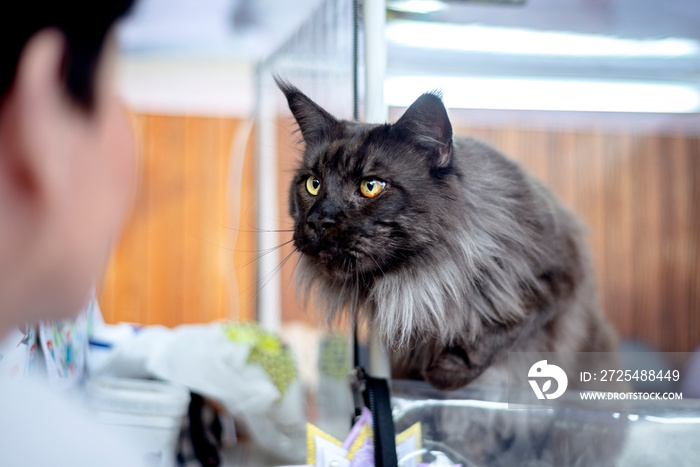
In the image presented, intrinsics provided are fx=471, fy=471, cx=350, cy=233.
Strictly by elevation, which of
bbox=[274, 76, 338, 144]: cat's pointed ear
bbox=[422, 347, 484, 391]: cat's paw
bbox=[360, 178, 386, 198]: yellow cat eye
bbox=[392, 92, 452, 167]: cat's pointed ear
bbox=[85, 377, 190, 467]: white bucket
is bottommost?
bbox=[85, 377, 190, 467]: white bucket

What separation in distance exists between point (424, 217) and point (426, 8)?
2.70 ft

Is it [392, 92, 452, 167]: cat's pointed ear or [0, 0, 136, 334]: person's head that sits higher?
[392, 92, 452, 167]: cat's pointed ear

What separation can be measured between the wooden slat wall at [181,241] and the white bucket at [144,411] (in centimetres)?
177

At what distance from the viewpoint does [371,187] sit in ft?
2.59

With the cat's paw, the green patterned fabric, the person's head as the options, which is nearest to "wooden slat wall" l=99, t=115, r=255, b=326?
the green patterned fabric

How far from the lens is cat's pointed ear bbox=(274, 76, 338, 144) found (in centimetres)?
89

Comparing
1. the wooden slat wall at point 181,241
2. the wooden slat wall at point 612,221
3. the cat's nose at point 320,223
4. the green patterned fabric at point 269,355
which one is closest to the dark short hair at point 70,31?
the cat's nose at point 320,223

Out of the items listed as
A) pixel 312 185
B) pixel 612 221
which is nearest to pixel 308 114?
pixel 312 185

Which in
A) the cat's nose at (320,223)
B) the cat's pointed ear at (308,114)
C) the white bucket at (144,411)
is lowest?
the white bucket at (144,411)

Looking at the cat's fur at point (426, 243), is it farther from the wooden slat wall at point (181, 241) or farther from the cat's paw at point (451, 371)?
the wooden slat wall at point (181, 241)

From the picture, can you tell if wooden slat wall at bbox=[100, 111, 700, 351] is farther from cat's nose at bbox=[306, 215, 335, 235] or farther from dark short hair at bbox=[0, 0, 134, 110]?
dark short hair at bbox=[0, 0, 134, 110]

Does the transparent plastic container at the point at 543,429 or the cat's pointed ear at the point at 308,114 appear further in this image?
the cat's pointed ear at the point at 308,114

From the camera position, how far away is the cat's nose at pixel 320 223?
75 centimetres

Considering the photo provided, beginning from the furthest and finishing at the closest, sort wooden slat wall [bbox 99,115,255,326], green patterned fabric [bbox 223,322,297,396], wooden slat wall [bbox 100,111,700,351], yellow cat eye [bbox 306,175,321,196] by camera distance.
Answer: wooden slat wall [bbox 99,115,255,326], wooden slat wall [bbox 100,111,700,351], green patterned fabric [bbox 223,322,297,396], yellow cat eye [bbox 306,175,321,196]
